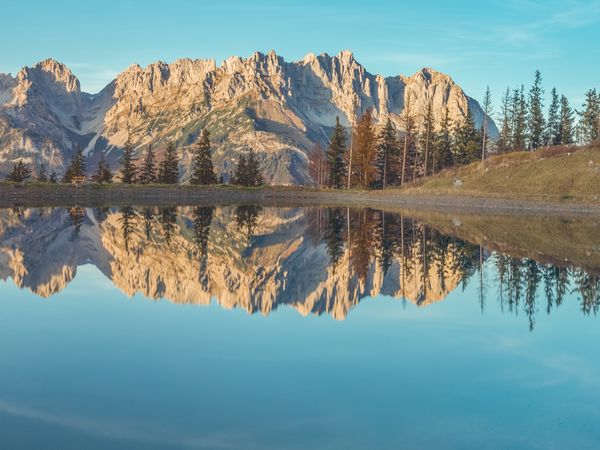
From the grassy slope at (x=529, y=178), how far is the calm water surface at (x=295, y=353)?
53.5 metres

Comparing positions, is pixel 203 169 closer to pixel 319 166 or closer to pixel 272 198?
pixel 272 198

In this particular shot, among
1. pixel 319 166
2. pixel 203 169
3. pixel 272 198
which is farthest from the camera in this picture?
pixel 319 166

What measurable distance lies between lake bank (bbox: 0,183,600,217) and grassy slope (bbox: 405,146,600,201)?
1673 millimetres

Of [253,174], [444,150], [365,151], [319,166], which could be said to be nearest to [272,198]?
[253,174]

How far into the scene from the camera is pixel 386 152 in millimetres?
122375

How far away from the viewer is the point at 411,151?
422 ft

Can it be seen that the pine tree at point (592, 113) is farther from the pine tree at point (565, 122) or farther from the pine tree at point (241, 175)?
the pine tree at point (241, 175)

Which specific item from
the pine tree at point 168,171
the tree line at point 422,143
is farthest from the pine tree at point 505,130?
the pine tree at point 168,171

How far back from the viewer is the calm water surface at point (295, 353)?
373 inches

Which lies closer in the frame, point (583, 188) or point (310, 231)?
point (310, 231)

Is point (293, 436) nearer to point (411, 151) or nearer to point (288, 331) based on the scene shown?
point (288, 331)

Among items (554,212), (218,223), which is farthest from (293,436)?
(554,212)

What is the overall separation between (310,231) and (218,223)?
802 centimetres

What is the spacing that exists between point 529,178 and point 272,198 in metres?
43.6
